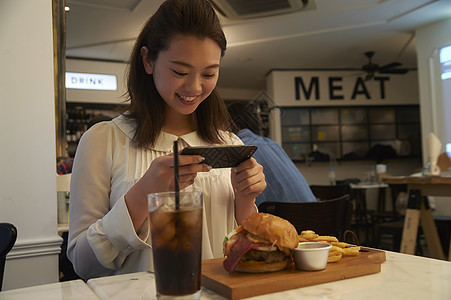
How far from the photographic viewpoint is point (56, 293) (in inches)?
30.0

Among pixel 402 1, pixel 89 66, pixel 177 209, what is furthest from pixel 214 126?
pixel 89 66

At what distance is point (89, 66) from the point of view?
7426 mm

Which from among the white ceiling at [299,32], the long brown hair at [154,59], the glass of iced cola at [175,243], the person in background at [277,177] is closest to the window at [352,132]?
the white ceiling at [299,32]

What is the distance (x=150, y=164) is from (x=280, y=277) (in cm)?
57

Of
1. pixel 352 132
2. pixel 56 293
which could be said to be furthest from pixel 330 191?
pixel 352 132

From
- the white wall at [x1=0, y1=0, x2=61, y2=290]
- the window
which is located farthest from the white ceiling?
the white wall at [x1=0, y1=0, x2=61, y2=290]

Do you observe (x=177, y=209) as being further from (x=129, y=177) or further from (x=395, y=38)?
(x=395, y=38)

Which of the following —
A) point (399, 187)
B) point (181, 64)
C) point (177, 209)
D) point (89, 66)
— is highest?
point (89, 66)

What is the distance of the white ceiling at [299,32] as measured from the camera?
554 cm

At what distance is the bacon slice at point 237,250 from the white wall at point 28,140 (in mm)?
1501

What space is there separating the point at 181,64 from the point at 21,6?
132 cm

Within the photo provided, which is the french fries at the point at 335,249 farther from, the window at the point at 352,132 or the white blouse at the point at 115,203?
the window at the point at 352,132

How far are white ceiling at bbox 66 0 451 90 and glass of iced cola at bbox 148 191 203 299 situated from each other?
445 cm

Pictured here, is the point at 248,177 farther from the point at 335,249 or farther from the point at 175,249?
the point at 175,249
